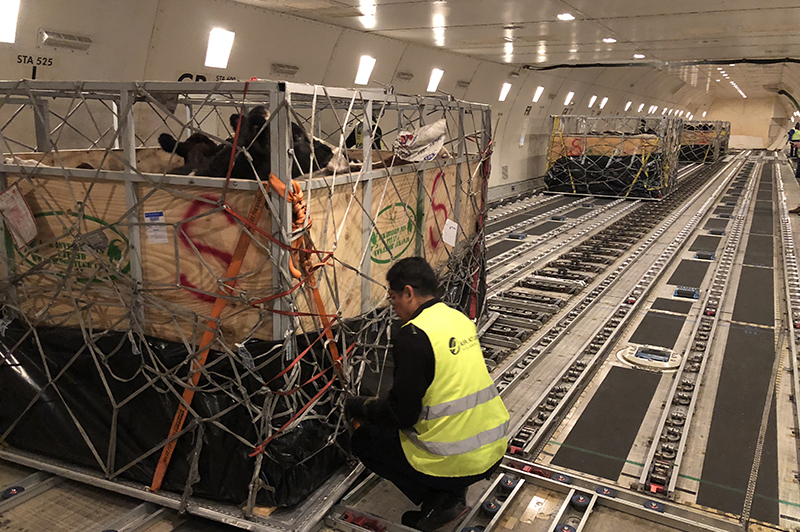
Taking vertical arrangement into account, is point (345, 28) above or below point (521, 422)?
above

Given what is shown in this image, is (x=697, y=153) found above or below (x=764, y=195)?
above

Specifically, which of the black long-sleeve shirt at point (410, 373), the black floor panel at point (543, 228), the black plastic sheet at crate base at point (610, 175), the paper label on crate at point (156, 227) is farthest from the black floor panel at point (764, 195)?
the paper label on crate at point (156, 227)

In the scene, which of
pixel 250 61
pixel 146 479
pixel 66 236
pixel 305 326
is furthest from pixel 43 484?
pixel 250 61

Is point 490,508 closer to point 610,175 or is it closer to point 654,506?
point 654,506

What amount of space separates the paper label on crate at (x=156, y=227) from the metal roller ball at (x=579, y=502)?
288cm

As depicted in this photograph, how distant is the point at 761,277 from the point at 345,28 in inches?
275

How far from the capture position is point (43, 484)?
3939mm

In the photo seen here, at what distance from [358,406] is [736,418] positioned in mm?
3255

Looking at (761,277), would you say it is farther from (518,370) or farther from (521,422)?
(521,422)

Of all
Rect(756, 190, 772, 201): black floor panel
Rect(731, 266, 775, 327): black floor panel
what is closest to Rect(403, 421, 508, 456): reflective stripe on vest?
Rect(731, 266, 775, 327): black floor panel

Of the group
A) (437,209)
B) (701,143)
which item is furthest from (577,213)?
(701,143)

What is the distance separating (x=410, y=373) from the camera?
126 inches

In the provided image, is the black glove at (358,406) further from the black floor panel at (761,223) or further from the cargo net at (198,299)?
the black floor panel at (761,223)

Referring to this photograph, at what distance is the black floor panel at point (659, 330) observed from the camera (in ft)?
22.3
